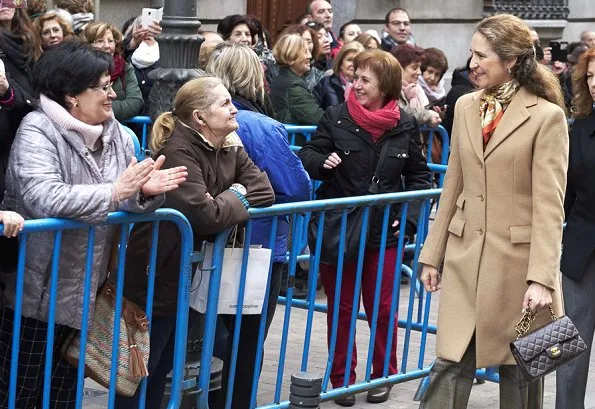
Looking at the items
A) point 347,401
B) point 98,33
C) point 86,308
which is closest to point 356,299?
point 347,401

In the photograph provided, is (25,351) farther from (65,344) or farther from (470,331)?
(470,331)

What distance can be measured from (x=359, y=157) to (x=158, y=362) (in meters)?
1.88

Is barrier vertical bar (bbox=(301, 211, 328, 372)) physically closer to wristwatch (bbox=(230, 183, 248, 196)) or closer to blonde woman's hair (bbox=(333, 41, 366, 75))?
wristwatch (bbox=(230, 183, 248, 196))

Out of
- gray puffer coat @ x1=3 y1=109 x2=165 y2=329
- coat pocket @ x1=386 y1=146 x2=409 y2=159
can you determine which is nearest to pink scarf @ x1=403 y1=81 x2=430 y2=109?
coat pocket @ x1=386 y1=146 x2=409 y2=159

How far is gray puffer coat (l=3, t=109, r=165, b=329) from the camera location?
4.95m

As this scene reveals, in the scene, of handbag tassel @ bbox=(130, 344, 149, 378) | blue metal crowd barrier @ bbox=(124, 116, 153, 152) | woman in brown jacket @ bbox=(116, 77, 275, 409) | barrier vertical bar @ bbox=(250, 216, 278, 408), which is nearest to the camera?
handbag tassel @ bbox=(130, 344, 149, 378)

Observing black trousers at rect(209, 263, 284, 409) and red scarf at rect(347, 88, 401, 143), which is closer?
black trousers at rect(209, 263, 284, 409)

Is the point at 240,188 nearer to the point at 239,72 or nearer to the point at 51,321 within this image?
the point at 239,72

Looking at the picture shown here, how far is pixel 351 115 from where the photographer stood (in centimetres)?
715

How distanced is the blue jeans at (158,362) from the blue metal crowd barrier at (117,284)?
0.22 feet

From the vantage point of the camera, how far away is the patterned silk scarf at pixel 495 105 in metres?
5.61

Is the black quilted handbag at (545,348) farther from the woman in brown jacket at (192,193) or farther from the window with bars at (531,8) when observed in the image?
the window with bars at (531,8)

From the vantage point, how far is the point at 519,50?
5.52 m

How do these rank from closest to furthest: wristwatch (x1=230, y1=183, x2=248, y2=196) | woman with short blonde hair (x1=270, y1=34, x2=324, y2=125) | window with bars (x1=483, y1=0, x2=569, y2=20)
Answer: wristwatch (x1=230, y1=183, x2=248, y2=196) < woman with short blonde hair (x1=270, y1=34, x2=324, y2=125) < window with bars (x1=483, y1=0, x2=569, y2=20)
